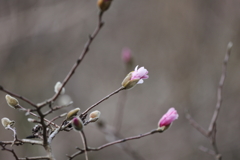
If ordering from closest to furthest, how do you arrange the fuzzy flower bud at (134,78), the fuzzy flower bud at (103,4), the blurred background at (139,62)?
the fuzzy flower bud at (103,4)
the fuzzy flower bud at (134,78)
the blurred background at (139,62)

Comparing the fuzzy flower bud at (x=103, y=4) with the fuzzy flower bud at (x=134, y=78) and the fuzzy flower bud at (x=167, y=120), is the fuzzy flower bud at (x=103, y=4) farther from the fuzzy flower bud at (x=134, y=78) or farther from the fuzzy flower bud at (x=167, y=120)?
the fuzzy flower bud at (x=167, y=120)

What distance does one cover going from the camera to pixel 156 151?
138 inches

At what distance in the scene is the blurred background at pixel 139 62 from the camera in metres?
2.96

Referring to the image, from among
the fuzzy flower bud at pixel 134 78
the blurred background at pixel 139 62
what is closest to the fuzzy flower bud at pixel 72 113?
the fuzzy flower bud at pixel 134 78

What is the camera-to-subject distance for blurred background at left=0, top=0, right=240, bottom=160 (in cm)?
296

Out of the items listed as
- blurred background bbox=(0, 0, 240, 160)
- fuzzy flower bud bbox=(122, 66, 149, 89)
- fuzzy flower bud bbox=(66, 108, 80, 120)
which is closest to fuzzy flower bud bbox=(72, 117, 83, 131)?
fuzzy flower bud bbox=(66, 108, 80, 120)

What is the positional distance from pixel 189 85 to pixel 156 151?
1045 mm

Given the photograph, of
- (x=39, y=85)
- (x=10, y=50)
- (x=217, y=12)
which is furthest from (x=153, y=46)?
(x=10, y=50)

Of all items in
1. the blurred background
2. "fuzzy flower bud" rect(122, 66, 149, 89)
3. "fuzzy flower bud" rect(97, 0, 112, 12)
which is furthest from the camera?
the blurred background

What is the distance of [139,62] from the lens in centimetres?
407

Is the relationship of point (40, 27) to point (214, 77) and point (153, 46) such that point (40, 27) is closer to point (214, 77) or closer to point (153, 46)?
point (153, 46)

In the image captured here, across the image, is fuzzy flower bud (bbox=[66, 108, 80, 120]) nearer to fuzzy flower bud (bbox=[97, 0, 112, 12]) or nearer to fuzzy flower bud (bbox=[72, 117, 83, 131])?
fuzzy flower bud (bbox=[72, 117, 83, 131])

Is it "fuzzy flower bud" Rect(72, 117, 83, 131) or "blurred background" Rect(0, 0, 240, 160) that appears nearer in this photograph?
"fuzzy flower bud" Rect(72, 117, 83, 131)

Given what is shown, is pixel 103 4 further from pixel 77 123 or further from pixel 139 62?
pixel 139 62
